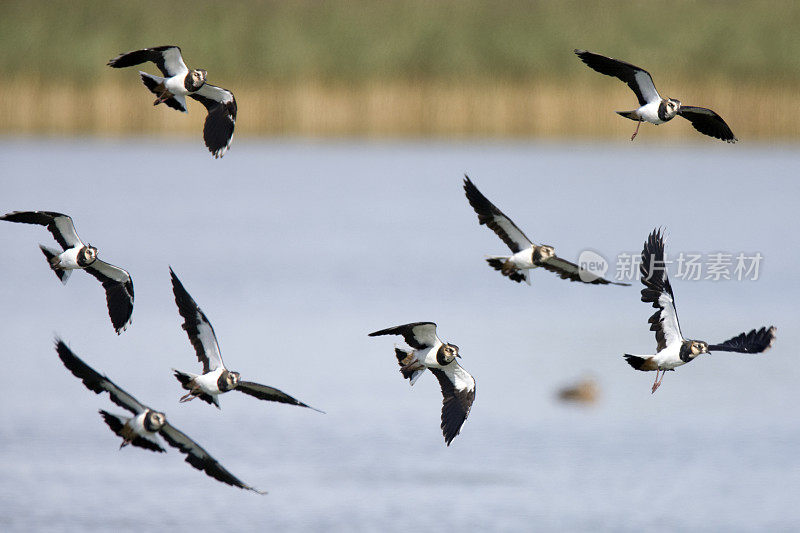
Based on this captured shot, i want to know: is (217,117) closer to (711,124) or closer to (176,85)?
(176,85)

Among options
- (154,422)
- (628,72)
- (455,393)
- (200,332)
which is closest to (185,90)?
(200,332)

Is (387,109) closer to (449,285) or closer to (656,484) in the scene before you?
(449,285)

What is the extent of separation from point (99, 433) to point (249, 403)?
7.81ft

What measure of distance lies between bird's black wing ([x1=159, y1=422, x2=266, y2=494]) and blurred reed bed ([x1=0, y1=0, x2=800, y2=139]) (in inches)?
1075

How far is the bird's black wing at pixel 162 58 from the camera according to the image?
28.6 feet

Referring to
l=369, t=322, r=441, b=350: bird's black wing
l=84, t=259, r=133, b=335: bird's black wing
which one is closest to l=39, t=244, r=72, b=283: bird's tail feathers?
l=84, t=259, r=133, b=335: bird's black wing

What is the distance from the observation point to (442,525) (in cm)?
1423

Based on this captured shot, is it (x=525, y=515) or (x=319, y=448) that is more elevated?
(x=319, y=448)

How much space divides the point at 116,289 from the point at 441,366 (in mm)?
2137

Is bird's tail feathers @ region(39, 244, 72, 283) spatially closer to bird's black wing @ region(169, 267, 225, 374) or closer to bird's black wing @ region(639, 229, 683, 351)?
bird's black wing @ region(169, 267, 225, 374)

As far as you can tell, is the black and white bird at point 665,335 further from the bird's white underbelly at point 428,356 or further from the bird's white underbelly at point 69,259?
the bird's white underbelly at point 69,259

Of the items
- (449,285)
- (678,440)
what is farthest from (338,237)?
(678,440)

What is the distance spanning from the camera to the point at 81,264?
8891mm

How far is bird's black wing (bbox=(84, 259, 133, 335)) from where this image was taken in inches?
359
